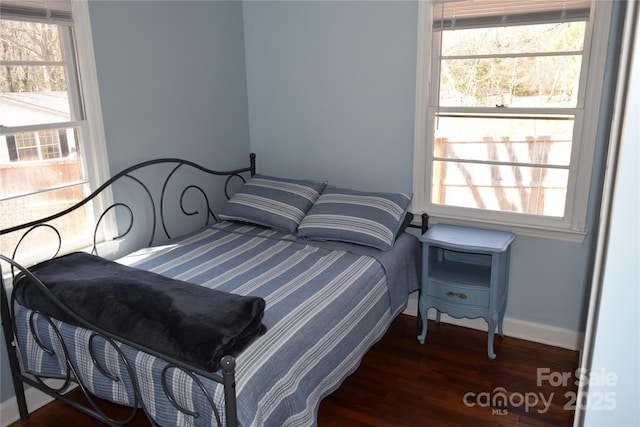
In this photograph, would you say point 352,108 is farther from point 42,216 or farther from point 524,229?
point 42,216

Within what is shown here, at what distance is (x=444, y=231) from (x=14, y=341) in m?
2.21

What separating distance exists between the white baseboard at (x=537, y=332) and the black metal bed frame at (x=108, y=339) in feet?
6.01

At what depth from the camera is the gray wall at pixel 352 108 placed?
2912mm

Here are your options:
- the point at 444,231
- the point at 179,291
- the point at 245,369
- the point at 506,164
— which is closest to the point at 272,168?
the point at 444,231

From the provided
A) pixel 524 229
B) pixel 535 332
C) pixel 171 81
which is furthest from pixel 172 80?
pixel 535 332

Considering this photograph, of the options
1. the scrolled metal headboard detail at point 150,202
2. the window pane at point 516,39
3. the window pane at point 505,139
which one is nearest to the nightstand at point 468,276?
the window pane at point 505,139

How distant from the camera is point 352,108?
3254mm

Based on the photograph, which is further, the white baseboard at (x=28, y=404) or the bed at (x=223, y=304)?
the white baseboard at (x=28, y=404)

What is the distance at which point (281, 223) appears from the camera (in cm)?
305

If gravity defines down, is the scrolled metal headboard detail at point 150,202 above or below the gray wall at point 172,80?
below

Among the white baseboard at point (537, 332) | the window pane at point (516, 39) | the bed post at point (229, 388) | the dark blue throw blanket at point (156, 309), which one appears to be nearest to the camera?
the bed post at point (229, 388)

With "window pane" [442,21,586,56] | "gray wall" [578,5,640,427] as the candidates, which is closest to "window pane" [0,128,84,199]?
"window pane" [442,21,586,56]

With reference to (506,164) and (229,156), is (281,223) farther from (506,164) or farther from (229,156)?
(506,164)

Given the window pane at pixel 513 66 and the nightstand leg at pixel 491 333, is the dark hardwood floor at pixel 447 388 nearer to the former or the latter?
the nightstand leg at pixel 491 333
